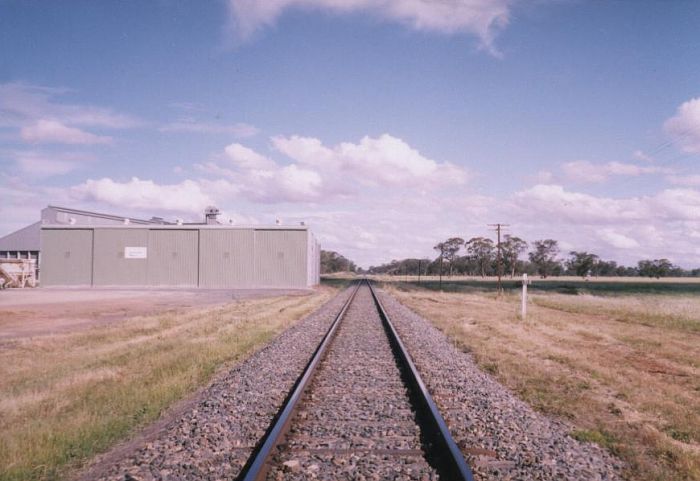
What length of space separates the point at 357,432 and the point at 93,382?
526cm

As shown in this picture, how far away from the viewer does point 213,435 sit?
532cm

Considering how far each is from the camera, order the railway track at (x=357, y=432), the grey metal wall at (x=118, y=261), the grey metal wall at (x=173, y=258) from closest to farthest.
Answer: the railway track at (x=357, y=432) < the grey metal wall at (x=173, y=258) < the grey metal wall at (x=118, y=261)

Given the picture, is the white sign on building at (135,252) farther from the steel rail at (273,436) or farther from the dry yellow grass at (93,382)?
the steel rail at (273,436)

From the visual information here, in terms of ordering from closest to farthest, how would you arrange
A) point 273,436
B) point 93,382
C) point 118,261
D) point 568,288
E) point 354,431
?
point 273,436 → point 354,431 → point 93,382 → point 118,261 → point 568,288

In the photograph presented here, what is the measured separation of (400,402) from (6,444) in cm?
467

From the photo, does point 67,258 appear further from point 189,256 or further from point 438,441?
point 438,441

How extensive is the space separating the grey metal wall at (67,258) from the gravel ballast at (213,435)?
48094 mm

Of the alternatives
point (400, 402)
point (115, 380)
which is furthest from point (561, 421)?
point (115, 380)

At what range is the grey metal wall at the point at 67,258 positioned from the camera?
164ft

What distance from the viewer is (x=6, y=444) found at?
518 cm

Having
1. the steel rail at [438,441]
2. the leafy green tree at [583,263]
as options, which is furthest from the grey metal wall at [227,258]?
the leafy green tree at [583,263]

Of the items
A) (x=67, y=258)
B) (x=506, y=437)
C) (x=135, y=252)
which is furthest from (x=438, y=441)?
(x=67, y=258)

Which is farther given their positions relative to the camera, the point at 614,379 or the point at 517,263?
the point at 517,263

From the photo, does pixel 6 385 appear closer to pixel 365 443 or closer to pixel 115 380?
pixel 115 380
